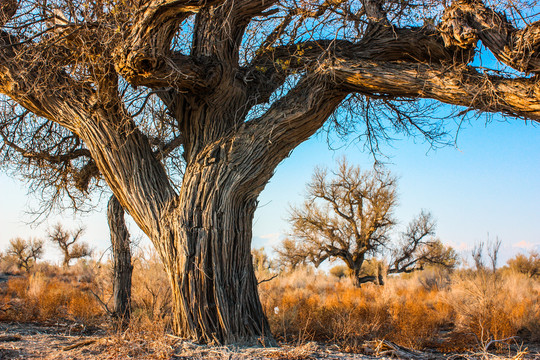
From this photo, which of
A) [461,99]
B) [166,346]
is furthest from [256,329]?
[461,99]

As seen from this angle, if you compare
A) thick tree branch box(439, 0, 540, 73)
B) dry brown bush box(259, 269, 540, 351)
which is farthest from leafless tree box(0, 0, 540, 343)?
dry brown bush box(259, 269, 540, 351)

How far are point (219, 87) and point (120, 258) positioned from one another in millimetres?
4221

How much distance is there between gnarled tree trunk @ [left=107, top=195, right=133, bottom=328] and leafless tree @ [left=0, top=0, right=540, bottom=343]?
2.68m

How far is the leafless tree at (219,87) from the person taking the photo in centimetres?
394

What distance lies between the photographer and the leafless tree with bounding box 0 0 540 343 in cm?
394

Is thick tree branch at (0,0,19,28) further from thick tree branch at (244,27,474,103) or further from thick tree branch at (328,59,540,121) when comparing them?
thick tree branch at (328,59,540,121)

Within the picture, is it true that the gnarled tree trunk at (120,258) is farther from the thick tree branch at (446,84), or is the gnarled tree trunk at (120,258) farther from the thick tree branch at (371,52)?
the thick tree branch at (446,84)

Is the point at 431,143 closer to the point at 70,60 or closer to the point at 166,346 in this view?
the point at 166,346

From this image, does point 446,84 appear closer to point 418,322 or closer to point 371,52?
point 371,52

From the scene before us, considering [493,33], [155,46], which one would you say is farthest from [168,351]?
[493,33]

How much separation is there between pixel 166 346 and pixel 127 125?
9.59 feet

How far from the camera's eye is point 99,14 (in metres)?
4.80

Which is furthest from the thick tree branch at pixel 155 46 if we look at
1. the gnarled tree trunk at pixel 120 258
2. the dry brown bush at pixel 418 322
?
the dry brown bush at pixel 418 322

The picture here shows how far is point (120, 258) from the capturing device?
729 centimetres
